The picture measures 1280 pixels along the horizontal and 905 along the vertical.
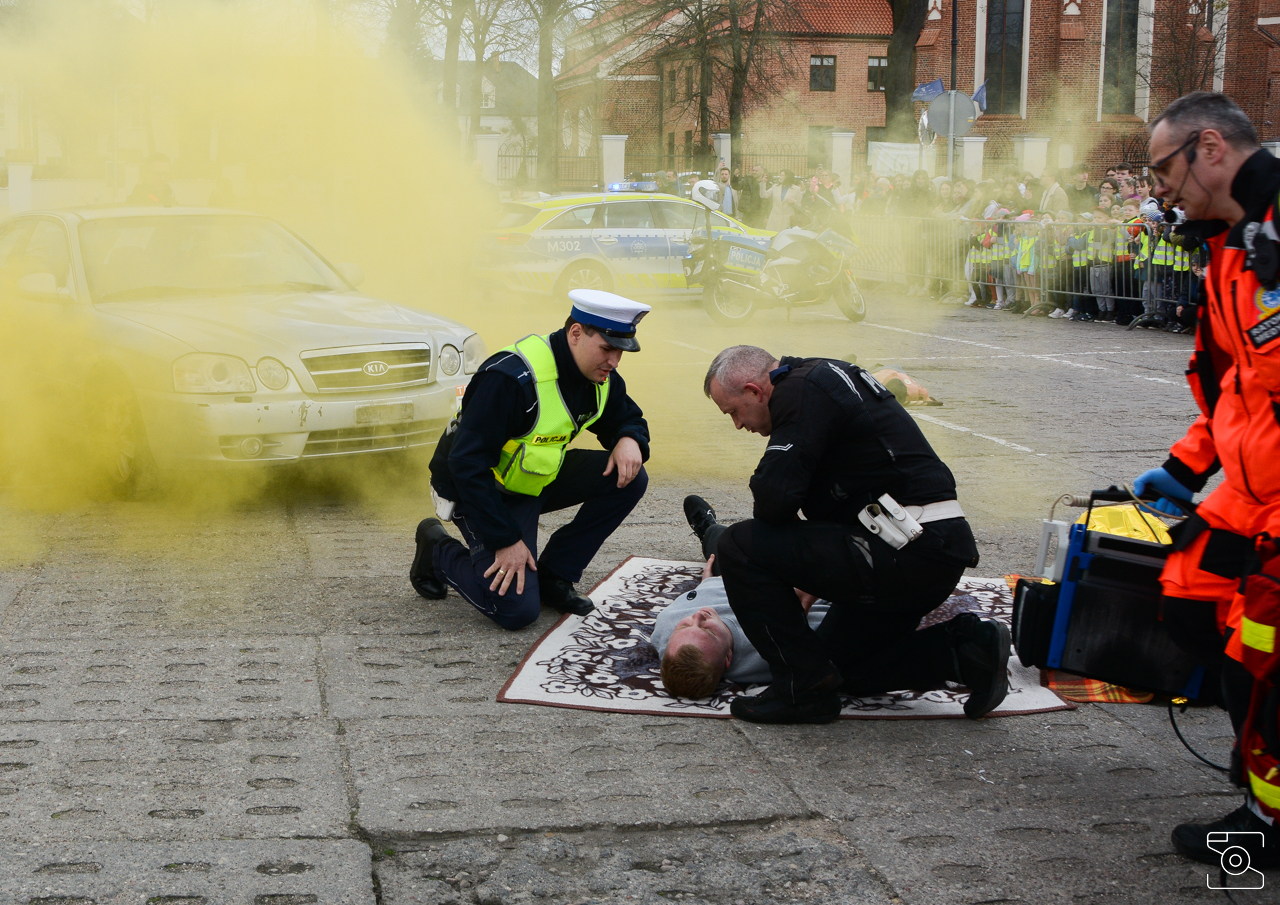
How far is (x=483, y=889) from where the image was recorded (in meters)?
2.96

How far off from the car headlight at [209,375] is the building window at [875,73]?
47.3 m

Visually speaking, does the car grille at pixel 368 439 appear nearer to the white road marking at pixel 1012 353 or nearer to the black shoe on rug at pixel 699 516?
the black shoe on rug at pixel 699 516

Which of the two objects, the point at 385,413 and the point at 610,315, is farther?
the point at 385,413

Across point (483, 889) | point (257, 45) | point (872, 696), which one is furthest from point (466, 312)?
point (483, 889)

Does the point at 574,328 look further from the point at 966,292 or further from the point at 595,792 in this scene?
the point at 966,292

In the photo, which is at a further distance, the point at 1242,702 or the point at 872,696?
the point at 872,696

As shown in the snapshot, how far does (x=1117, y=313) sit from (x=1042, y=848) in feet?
44.6

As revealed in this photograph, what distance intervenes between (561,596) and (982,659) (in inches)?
72.5

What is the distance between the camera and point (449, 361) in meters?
7.09

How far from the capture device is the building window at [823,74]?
164 feet

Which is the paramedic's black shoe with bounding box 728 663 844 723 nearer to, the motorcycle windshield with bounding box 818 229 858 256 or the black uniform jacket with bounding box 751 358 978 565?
the black uniform jacket with bounding box 751 358 978 565

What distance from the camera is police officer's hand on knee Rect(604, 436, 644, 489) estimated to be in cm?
513

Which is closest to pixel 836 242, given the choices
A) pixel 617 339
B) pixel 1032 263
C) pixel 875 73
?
pixel 1032 263

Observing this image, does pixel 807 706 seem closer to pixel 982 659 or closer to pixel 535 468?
pixel 982 659
